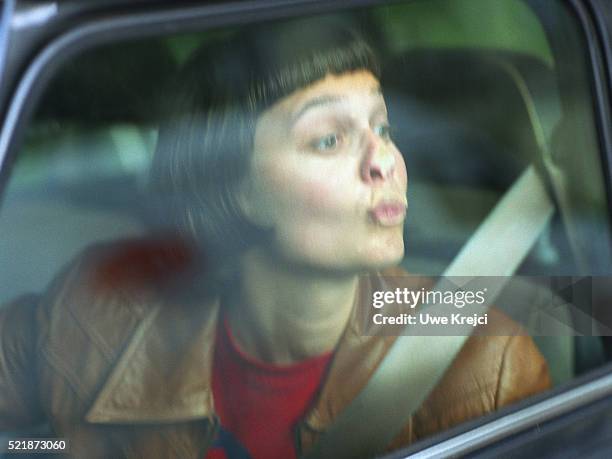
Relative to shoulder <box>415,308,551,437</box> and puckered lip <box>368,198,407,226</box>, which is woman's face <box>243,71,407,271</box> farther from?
shoulder <box>415,308,551,437</box>

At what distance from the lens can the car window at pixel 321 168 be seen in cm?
147

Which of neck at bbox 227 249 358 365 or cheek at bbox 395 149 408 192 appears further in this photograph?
cheek at bbox 395 149 408 192

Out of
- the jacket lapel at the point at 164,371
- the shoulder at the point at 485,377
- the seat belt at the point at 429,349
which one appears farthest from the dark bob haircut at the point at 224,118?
the shoulder at the point at 485,377

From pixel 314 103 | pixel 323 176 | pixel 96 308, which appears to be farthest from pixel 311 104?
pixel 96 308

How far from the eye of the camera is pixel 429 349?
1.73 metres

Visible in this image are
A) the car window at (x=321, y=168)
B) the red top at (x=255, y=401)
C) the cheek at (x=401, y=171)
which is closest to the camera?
the car window at (x=321, y=168)

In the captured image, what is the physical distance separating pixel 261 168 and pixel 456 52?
17.3 inches

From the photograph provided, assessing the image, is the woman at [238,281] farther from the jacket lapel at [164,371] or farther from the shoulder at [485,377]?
the shoulder at [485,377]

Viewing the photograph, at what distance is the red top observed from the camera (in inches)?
62.0

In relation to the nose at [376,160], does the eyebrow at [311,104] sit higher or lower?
higher

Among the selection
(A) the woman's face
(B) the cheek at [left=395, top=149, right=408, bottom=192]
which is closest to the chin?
(A) the woman's face

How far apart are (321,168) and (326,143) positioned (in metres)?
0.04

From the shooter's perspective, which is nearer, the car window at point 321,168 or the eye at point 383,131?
the car window at point 321,168

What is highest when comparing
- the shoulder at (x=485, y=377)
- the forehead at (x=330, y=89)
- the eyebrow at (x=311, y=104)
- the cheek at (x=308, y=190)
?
the forehead at (x=330, y=89)
